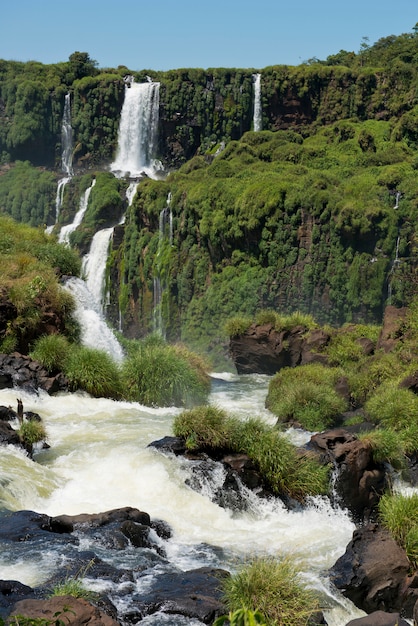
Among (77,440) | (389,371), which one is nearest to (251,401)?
(389,371)

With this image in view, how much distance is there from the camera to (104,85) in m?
67.1

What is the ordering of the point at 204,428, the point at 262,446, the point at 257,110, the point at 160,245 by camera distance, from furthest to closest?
the point at 257,110, the point at 160,245, the point at 204,428, the point at 262,446

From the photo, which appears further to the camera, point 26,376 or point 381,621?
point 26,376

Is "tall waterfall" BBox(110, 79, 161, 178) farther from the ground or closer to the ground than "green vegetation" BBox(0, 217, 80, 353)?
farther from the ground

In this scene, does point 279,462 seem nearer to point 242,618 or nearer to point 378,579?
point 378,579

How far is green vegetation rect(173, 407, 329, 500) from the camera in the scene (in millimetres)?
14438

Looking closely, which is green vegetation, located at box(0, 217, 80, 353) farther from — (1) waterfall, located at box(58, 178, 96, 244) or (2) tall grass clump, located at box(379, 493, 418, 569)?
(1) waterfall, located at box(58, 178, 96, 244)

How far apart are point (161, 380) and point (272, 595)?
41.7 feet

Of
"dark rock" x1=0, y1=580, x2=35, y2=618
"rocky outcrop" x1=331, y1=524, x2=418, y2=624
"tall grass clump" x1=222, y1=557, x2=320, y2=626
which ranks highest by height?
"dark rock" x1=0, y1=580, x2=35, y2=618

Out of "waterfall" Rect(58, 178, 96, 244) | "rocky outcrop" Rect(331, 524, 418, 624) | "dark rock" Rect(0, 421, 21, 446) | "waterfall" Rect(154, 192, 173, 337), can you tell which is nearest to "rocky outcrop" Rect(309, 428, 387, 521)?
"rocky outcrop" Rect(331, 524, 418, 624)

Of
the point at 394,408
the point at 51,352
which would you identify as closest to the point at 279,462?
the point at 394,408

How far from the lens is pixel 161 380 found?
2195 centimetres

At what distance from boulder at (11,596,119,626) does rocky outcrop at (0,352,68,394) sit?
1165 cm

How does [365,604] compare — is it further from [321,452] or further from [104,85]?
[104,85]
